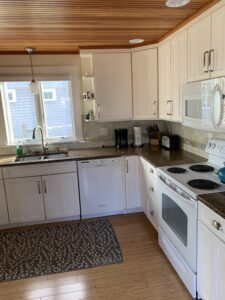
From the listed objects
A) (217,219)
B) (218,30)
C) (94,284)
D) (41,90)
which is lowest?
(94,284)

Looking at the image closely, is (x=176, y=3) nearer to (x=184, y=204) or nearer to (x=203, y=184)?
(x=203, y=184)

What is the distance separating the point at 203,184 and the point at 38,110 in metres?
2.56

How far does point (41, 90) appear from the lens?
349 cm

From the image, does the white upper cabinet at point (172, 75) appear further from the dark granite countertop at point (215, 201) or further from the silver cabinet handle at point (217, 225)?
the silver cabinet handle at point (217, 225)

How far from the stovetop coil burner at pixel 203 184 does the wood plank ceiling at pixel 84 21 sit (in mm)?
1404

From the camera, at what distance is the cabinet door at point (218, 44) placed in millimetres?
1809

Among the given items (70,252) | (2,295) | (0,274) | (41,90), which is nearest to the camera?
(2,295)

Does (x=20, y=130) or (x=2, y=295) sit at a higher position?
(x=20, y=130)

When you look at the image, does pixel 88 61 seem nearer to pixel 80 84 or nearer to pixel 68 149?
pixel 80 84

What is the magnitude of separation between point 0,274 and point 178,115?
241 cm

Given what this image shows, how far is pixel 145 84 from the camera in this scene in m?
3.28

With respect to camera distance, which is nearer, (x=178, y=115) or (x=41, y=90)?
(x=178, y=115)

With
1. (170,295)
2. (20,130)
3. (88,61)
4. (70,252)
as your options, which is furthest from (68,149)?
(170,295)

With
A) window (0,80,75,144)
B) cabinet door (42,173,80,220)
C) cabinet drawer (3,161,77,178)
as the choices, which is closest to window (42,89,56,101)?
window (0,80,75,144)
